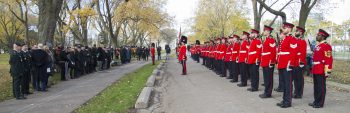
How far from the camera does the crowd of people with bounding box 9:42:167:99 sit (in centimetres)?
1204

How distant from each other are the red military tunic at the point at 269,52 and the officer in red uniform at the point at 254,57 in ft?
2.90

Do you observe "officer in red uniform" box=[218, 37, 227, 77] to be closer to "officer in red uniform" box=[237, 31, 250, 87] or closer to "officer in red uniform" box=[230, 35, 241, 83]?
"officer in red uniform" box=[230, 35, 241, 83]

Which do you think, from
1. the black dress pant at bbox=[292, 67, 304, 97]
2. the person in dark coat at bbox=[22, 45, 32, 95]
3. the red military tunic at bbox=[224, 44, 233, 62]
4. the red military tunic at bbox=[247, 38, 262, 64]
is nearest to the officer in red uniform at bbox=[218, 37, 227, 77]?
the red military tunic at bbox=[224, 44, 233, 62]

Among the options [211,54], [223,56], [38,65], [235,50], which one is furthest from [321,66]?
[211,54]

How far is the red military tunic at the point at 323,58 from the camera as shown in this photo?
29.7 ft

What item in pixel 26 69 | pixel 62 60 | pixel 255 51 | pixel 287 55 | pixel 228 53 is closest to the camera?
pixel 287 55

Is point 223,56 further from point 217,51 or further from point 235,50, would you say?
point 235,50

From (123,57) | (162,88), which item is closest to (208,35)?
(123,57)

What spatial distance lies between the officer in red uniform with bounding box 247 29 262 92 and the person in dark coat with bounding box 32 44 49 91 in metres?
7.37

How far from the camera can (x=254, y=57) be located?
39.9ft

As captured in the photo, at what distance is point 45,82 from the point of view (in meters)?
14.4

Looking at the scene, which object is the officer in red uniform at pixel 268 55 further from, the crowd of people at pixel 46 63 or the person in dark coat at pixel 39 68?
the person in dark coat at pixel 39 68

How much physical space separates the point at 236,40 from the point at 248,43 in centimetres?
165

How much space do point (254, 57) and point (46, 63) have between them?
761cm
